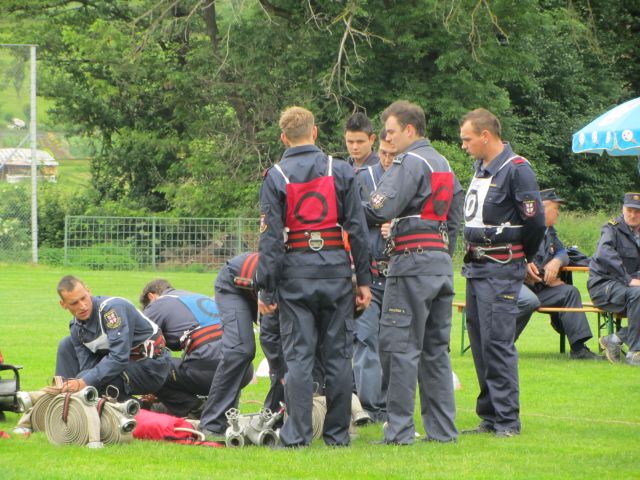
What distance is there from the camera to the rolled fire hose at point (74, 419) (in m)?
7.21

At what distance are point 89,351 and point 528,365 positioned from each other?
17.5 feet

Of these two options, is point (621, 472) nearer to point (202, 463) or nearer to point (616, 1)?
point (202, 463)

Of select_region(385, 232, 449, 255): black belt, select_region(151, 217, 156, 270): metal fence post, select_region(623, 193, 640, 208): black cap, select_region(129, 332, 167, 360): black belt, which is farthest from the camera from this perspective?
select_region(151, 217, 156, 270): metal fence post

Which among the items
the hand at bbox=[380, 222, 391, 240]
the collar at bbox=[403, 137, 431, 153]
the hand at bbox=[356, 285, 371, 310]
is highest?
the collar at bbox=[403, 137, 431, 153]

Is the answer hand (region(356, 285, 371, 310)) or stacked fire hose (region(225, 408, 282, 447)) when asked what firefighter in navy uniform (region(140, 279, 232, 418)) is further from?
A: hand (region(356, 285, 371, 310))

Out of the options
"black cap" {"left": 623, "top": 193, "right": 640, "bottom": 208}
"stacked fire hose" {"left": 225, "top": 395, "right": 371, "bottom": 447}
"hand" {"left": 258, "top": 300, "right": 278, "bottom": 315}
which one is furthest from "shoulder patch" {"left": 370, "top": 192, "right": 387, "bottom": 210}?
"black cap" {"left": 623, "top": 193, "right": 640, "bottom": 208}

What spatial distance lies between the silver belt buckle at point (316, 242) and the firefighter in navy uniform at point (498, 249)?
125 cm

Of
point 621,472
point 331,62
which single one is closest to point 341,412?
point 621,472

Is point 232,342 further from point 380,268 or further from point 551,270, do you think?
point 551,270

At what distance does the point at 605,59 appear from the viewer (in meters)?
43.7

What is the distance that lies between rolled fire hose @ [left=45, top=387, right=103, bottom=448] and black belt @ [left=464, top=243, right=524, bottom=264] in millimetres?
2697

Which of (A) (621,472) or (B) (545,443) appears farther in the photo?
(B) (545,443)

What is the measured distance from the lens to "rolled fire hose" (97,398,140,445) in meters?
7.30

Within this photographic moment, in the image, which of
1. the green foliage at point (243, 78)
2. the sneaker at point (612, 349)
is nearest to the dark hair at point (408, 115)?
the sneaker at point (612, 349)
